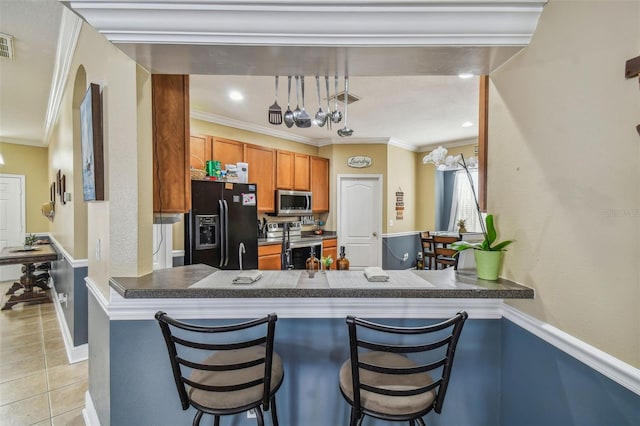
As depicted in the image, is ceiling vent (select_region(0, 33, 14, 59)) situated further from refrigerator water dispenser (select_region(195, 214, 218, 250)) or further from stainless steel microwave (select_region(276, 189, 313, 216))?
stainless steel microwave (select_region(276, 189, 313, 216))

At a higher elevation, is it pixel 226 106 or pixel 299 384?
pixel 226 106

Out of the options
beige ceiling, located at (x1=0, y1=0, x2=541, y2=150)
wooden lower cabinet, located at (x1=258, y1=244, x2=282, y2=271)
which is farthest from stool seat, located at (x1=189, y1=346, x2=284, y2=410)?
wooden lower cabinet, located at (x1=258, y1=244, x2=282, y2=271)

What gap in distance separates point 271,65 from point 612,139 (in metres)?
1.35

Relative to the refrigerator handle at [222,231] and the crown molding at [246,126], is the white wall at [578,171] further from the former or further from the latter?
the crown molding at [246,126]

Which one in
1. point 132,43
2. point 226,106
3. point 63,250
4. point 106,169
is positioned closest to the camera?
point 132,43

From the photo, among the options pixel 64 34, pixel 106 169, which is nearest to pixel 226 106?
pixel 64 34

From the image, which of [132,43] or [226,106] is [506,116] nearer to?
[132,43]

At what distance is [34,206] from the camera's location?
5.59m

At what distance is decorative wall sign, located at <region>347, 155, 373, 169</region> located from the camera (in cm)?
541

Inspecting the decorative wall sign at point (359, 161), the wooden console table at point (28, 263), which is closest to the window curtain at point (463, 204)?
the decorative wall sign at point (359, 161)

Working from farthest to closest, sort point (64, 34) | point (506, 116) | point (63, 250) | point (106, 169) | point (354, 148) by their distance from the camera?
point (354, 148), point (63, 250), point (64, 34), point (106, 169), point (506, 116)

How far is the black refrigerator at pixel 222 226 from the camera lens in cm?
305

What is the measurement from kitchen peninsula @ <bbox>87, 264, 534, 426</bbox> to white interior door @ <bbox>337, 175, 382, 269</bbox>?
3925 millimetres

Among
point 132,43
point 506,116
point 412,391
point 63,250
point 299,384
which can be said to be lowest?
point 299,384
